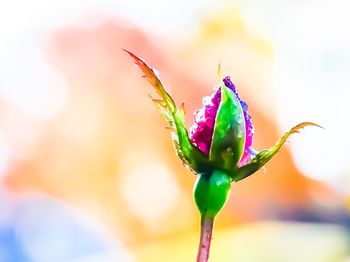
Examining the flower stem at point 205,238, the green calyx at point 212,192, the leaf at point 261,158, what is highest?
the leaf at point 261,158

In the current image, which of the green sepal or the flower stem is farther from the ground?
the green sepal

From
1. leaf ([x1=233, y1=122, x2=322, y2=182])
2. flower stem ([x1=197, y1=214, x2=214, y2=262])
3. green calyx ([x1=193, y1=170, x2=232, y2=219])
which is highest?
leaf ([x1=233, y1=122, x2=322, y2=182])

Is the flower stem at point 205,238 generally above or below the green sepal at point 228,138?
below
